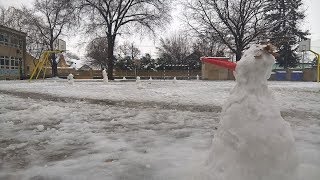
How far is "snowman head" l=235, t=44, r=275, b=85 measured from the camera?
2.59m

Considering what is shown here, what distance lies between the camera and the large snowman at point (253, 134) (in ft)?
7.94

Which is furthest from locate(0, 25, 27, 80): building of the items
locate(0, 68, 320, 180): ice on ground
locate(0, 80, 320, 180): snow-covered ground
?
locate(0, 68, 320, 180): ice on ground

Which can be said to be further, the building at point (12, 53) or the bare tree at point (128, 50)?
the bare tree at point (128, 50)

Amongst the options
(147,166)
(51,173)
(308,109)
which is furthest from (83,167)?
(308,109)

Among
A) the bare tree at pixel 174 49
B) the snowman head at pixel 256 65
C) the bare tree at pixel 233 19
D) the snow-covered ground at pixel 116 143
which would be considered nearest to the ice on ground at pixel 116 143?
the snow-covered ground at pixel 116 143

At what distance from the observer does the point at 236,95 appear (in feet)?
8.87

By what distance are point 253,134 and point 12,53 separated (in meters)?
48.8

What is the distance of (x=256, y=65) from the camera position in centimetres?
260

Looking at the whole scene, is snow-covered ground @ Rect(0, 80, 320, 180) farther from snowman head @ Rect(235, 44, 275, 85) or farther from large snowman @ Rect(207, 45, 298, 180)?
snowman head @ Rect(235, 44, 275, 85)

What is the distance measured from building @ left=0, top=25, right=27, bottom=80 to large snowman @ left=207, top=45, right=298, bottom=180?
4455 centimetres

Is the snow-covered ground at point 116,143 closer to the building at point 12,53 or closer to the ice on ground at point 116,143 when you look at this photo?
the ice on ground at point 116,143

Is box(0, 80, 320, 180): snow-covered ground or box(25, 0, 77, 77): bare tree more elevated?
box(25, 0, 77, 77): bare tree

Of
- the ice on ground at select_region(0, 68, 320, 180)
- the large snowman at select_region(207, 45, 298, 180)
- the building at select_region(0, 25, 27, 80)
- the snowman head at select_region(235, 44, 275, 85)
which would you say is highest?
the building at select_region(0, 25, 27, 80)

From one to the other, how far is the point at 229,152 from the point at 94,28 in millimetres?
32905
